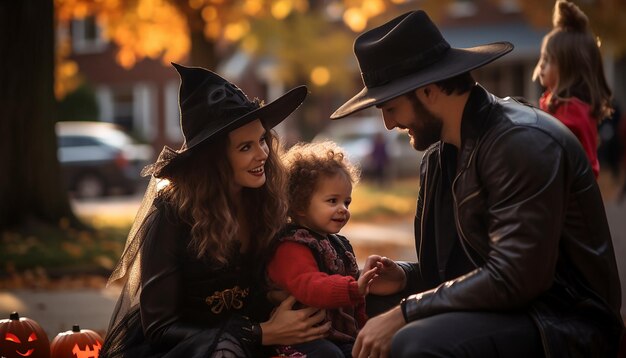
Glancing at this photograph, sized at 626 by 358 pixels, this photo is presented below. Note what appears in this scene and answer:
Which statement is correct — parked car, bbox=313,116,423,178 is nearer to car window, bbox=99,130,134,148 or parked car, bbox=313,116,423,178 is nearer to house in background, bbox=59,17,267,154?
car window, bbox=99,130,134,148

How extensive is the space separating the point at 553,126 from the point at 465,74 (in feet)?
1.30

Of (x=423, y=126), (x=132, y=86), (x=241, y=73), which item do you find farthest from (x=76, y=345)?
(x=132, y=86)

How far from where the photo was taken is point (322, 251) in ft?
14.7

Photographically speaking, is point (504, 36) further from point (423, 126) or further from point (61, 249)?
point (423, 126)

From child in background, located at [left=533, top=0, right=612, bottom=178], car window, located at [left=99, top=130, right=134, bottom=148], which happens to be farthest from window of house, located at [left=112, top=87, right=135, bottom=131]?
child in background, located at [left=533, top=0, right=612, bottom=178]

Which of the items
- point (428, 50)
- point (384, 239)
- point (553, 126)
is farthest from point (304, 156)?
point (384, 239)

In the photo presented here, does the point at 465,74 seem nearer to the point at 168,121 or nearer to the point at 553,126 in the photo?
the point at 553,126

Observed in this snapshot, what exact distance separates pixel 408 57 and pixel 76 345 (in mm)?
2569

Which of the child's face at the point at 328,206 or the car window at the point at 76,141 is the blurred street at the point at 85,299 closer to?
the child's face at the point at 328,206

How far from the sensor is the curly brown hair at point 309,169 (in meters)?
4.68

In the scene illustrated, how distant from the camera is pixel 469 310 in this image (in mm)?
3705

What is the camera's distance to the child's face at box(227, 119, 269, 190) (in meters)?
4.44

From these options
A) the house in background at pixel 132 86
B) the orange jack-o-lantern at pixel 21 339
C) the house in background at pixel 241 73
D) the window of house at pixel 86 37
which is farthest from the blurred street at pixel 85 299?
the window of house at pixel 86 37

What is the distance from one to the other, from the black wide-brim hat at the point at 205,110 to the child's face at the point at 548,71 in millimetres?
2235
